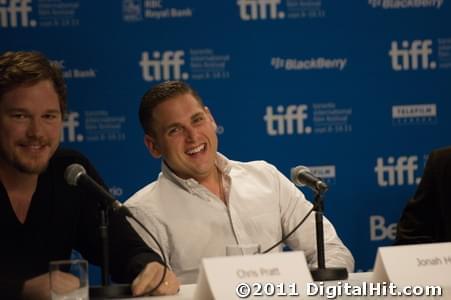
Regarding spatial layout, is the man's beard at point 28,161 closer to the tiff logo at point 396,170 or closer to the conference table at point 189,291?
the conference table at point 189,291

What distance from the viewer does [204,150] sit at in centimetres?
390

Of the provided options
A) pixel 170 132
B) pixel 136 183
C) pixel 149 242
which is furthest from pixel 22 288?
pixel 136 183

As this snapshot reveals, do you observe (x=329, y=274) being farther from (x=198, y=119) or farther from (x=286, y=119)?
(x=286, y=119)

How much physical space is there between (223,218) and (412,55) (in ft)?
7.15

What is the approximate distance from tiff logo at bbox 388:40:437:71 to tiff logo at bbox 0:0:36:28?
7.23 feet

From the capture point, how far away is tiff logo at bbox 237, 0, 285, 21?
540 centimetres

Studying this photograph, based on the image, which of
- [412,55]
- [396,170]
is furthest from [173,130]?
[412,55]

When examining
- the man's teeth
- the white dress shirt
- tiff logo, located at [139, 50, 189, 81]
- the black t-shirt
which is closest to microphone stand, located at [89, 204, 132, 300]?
the black t-shirt

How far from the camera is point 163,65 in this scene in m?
5.34

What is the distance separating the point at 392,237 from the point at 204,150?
203 centimetres

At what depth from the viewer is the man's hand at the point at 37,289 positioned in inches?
114

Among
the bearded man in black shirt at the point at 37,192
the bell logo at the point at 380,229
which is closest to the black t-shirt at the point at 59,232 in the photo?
the bearded man in black shirt at the point at 37,192

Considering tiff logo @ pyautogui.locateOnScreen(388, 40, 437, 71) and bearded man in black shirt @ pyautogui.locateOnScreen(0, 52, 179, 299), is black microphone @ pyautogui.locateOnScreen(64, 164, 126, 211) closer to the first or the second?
bearded man in black shirt @ pyautogui.locateOnScreen(0, 52, 179, 299)

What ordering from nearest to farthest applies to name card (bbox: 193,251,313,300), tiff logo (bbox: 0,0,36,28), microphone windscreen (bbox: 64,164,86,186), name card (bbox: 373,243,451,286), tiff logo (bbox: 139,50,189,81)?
1. name card (bbox: 193,251,313,300)
2. name card (bbox: 373,243,451,286)
3. microphone windscreen (bbox: 64,164,86,186)
4. tiff logo (bbox: 0,0,36,28)
5. tiff logo (bbox: 139,50,189,81)
